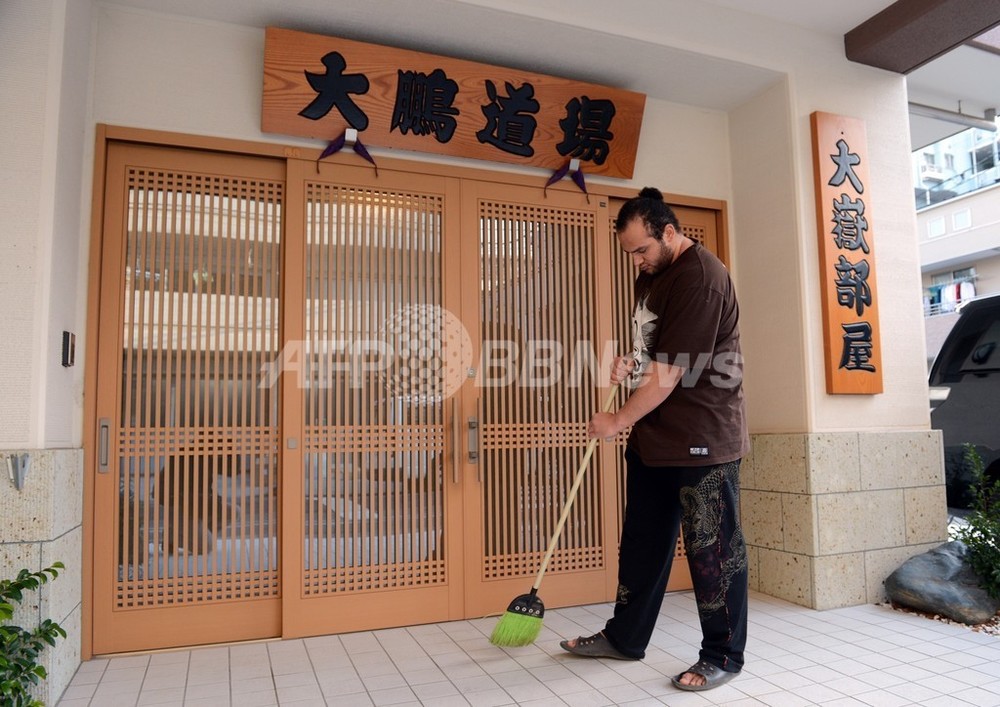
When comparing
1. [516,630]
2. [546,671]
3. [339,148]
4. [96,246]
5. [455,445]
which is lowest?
[546,671]

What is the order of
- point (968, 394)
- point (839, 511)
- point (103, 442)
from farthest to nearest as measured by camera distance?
point (968, 394)
point (839, 511)
point (103, 442)

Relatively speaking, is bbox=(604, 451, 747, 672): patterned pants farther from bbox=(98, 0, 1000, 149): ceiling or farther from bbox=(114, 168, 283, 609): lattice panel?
bbox=(98, 0, 1000, 149): ceiling

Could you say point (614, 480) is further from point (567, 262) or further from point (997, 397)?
point (997, 397)

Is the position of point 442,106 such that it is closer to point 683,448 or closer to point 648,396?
point 648,396

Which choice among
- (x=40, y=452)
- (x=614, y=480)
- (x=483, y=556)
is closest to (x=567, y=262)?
(x=614, y=480)

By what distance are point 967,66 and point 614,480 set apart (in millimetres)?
3357

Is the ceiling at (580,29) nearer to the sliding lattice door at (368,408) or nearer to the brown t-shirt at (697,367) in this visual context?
the sliding lattice door at (368,408)

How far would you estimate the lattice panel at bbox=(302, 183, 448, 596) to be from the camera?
3.16 metres

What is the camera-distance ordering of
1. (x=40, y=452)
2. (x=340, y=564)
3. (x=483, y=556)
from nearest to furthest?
(x=40, y=452), (x=340, y=564), (x=483, y=556)

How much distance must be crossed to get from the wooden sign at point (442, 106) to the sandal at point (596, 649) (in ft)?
Answer: 7.73

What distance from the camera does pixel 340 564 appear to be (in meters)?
3.15

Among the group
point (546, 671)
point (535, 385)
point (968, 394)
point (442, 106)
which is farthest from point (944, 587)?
point (442, 106)

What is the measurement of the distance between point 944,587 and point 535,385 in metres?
2.23
